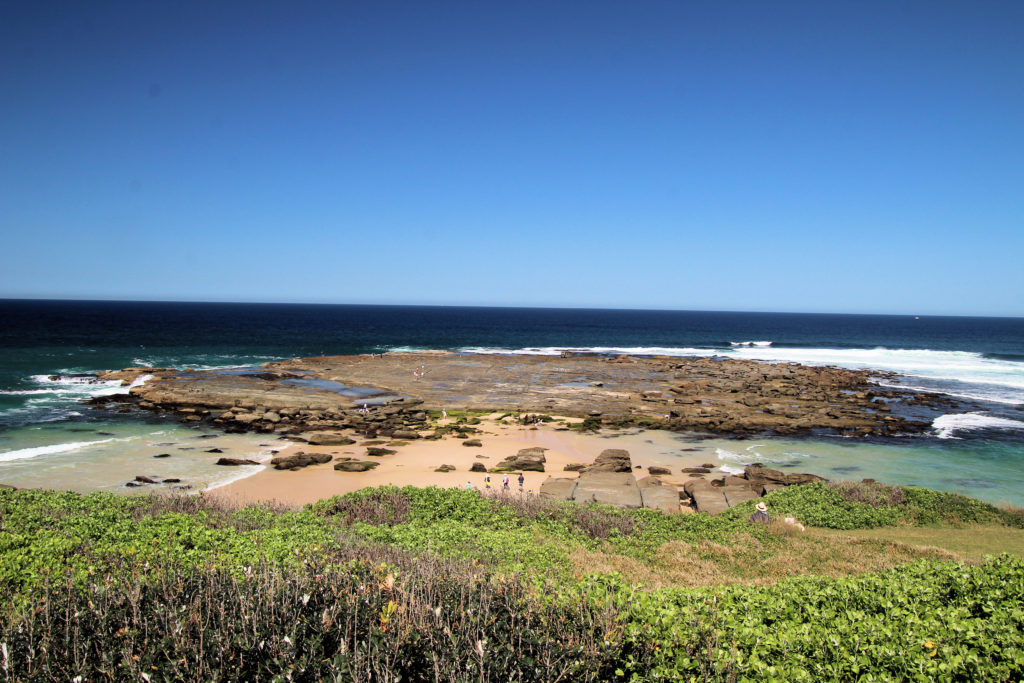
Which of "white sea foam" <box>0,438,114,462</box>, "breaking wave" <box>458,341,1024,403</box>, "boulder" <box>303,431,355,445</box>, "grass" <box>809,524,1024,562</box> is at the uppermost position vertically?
"breaking wave" <box>458,341,1024,403</box>

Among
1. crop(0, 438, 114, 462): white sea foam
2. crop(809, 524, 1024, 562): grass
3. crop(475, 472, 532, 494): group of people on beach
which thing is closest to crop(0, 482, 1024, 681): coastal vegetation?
crop(809, 524, 1024, 562): grass

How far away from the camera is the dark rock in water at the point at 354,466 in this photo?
88.3ft

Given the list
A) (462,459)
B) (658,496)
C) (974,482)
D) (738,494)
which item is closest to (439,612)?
(658,496)

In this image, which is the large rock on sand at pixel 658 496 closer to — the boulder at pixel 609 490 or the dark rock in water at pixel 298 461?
the boulder at pixel 609 490

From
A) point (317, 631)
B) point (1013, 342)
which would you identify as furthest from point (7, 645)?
point (1013, 342)

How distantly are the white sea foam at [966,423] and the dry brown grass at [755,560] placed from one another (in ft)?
88.0

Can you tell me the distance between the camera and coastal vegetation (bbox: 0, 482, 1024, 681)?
243 inches

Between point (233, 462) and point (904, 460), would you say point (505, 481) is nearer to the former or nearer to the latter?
point (233, 462)

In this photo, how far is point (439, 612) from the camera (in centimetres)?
657

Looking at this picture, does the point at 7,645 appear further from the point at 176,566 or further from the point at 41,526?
the point at 41,526

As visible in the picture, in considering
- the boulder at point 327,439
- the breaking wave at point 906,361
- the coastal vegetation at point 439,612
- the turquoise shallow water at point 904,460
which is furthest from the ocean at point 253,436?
the coastal vegetation at point 439,612

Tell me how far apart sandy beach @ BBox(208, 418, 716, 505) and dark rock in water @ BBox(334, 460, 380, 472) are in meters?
0.33

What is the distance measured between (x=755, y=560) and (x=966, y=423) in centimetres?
3529

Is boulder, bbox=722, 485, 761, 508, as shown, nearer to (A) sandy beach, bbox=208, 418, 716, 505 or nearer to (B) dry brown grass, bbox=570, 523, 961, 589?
(A) sandy beach, bbox=208, 418, 716, 505
